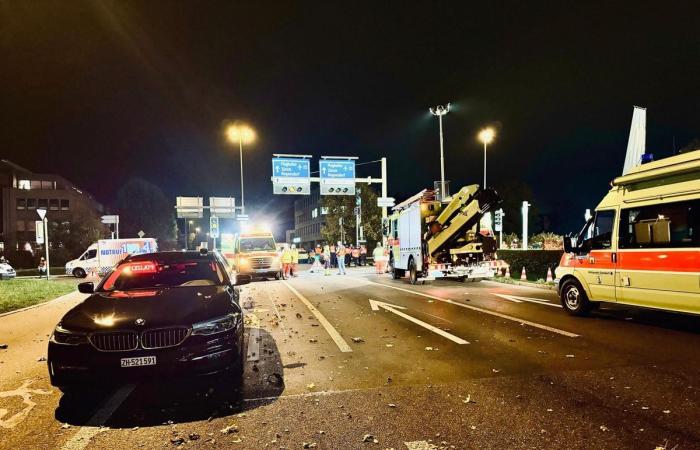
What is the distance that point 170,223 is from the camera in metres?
69.0

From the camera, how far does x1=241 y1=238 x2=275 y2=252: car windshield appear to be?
841 inches

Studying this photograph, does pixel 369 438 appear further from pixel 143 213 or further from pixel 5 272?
A: pixel 143 213

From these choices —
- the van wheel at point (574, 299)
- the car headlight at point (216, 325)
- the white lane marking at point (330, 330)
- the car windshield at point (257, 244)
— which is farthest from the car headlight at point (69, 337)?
the car windshield at point (257, 244)

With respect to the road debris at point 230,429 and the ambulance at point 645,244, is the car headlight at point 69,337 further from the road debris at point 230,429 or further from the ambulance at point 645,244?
the ambulance at point 645,244

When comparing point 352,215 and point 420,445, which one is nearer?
point 420,445

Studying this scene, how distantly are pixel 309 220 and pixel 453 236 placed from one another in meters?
87.7

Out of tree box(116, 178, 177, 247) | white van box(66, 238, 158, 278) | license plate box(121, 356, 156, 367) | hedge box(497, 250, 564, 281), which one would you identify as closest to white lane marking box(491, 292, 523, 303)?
hedge box(497, 250, 564, 281)

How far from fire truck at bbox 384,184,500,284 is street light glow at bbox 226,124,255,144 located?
22795 mm

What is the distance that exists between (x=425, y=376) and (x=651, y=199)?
555 centimetres

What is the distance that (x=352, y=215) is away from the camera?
4772cm

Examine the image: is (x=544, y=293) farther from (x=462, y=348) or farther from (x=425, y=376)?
(x=425, y=376)

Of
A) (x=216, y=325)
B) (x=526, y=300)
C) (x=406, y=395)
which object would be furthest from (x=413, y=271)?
(x=216, y=325)

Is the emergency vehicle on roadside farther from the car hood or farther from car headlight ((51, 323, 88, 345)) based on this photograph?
car headlight ((51, 323, 88, 345))

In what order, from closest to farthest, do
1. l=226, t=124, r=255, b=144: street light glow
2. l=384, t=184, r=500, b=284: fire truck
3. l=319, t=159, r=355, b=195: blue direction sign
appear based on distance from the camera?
1. l=384, t=184, r=500, b=284: fire truck
2. l=319, t=159, r=355, b=195: blue direction sign
3. l=226, t=124, r=255, b=144: street light glow
